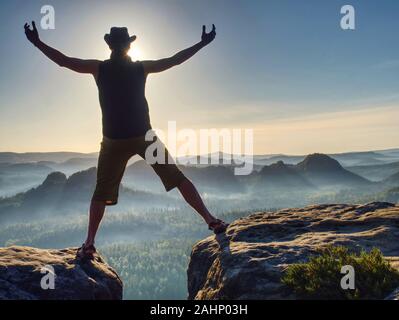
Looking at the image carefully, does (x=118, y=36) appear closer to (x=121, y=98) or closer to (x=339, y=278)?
(x=121, y=98)

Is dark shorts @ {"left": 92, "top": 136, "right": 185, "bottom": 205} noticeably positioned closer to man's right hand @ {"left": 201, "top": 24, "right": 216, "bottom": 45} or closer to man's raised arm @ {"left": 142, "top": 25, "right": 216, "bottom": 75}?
man's raised arm @ {"left": 142, "top": 25, "right": 216, "bottom": 75}

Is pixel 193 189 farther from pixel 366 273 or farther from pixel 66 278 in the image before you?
pixel 366 273

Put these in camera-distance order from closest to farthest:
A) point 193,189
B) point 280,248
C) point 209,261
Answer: point 280,248 < point 193,189 < point 209,261

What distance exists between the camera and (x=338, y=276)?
20.2 feet

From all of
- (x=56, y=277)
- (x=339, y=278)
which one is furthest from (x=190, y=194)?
(x=339, y=278)

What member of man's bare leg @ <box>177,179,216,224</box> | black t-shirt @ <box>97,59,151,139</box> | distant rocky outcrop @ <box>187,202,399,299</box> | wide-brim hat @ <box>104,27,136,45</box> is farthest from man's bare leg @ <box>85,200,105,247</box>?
wide-brim hat @ <box>104,27,136,45</box>

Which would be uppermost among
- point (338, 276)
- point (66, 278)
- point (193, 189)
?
point (193, 189)

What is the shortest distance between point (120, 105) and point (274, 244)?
14.9 feet

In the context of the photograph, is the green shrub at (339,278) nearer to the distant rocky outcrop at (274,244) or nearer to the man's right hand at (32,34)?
the distant rocky outcrop at (274,244)

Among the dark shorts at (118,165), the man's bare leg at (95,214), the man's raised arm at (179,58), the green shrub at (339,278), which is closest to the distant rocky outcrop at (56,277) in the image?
the man's bare leg at (95,214)
